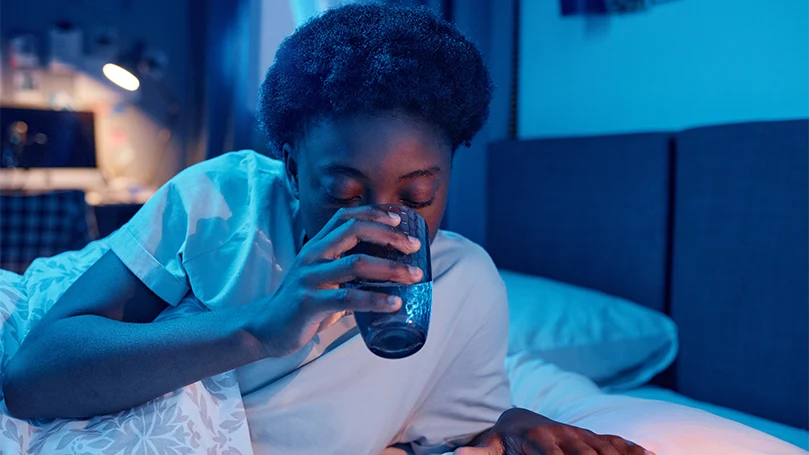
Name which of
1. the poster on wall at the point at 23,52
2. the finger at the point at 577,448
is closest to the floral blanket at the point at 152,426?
the finger at the point at 577,448

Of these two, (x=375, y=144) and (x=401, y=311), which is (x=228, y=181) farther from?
(x=401, y=311)

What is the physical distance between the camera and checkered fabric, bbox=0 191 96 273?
2625 millimetres

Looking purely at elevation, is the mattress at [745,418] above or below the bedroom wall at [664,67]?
below

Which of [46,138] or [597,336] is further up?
[46,138]

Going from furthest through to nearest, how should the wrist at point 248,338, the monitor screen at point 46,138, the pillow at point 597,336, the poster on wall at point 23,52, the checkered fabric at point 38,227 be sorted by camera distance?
the poster on wall at point 23,52, the monitor screen at point 46,138, the checkered fabric at point 38,227, the pillow at point 597,336, the wrist at point 248,338

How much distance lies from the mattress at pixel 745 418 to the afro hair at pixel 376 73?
83 centimetres

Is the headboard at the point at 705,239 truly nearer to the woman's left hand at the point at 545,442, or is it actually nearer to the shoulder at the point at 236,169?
the woman's left hand at the point at 545,442

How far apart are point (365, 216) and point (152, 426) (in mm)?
396

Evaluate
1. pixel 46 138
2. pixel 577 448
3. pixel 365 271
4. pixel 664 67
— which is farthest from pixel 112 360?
pixel 46 138

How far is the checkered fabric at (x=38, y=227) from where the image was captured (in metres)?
2.62

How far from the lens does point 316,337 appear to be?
867 mm

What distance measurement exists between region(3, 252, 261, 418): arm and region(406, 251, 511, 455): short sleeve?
0.38 metres

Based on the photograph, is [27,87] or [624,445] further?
[27,87]

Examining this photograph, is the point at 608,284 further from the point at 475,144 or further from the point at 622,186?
the point at 475,144
